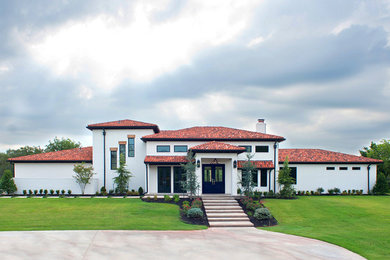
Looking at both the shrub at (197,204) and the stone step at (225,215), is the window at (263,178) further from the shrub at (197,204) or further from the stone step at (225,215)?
the stone step at (225,215)

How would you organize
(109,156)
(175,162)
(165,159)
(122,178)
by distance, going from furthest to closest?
1. (109,156)
2. (122,178)
3. (165,159)
4. (175,162)

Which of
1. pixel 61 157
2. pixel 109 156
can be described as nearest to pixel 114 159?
pixel 109 156

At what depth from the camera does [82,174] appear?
92.7ft

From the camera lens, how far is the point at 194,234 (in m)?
14.9

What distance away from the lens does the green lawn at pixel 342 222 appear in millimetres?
13115

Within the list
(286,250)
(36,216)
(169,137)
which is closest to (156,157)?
(169,137)

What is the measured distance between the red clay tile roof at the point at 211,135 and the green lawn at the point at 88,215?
6.68 meters

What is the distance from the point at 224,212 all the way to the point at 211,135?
33.4 feet

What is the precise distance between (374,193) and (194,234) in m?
24.0

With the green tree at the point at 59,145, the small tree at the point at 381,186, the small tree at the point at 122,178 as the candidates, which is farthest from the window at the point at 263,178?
the green tree at the point at 59,145

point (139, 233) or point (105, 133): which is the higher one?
point (105, 133)

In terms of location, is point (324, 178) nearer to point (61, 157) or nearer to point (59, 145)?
point (61, 157)

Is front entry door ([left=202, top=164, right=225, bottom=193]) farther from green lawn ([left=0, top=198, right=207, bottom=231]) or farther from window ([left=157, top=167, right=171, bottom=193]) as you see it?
green lawn ([left=0, top=198, right=207, bottom=231])

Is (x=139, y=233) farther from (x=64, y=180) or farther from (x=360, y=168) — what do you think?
(x=360, y=168)
